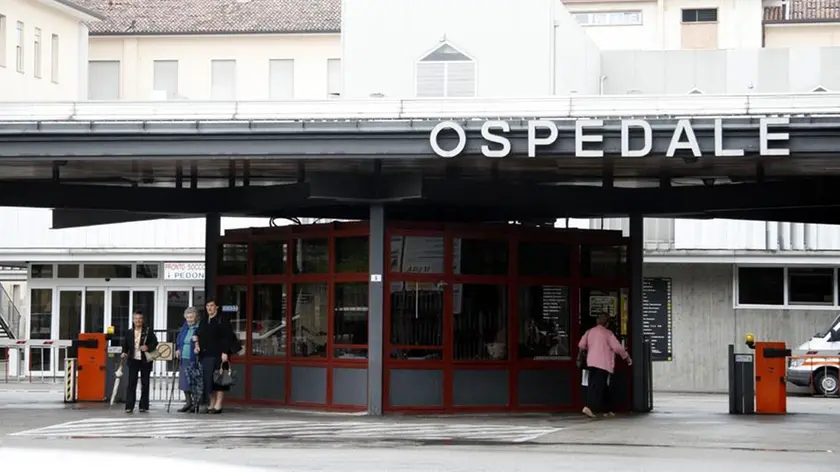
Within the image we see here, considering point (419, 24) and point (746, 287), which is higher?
point (419, 24)

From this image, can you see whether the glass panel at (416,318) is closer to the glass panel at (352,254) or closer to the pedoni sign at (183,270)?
the glass panel at (352,254)

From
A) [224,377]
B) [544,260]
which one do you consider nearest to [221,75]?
[544,260]

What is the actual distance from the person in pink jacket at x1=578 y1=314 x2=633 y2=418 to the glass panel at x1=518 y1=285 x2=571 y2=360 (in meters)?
0.94

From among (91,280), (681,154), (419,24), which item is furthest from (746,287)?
(681,154)

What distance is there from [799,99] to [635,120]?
8.17 feet

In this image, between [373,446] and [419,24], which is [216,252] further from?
[419,24]

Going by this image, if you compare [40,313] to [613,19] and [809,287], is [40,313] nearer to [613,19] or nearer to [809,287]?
[809,287]

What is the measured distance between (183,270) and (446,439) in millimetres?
23767

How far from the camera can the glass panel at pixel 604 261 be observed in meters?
24.7

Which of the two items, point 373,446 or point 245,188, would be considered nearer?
point 373,446

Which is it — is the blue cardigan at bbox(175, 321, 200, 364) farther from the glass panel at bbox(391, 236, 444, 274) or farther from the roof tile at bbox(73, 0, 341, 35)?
the roof tile at bbox(73, 0, 341, 35)

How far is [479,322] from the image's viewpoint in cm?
2347

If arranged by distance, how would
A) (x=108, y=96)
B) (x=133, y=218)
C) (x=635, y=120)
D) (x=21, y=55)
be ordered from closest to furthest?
(x=635, y=120) < (x=133, y=218) < (x=21, y=55) < (x=108, y=96)

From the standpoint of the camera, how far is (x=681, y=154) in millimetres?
19938
